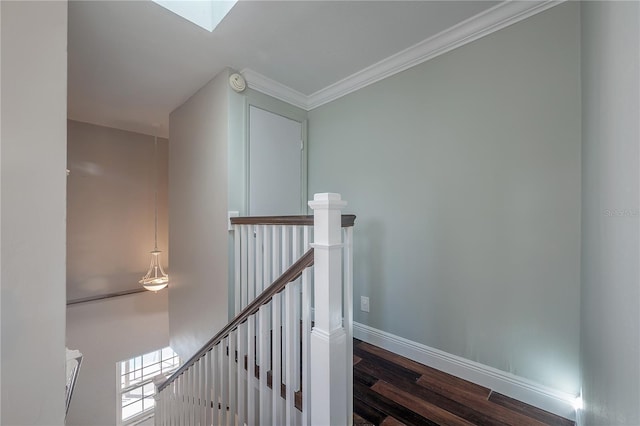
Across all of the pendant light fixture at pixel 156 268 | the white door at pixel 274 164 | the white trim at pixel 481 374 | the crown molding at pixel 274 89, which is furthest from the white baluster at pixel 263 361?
the pendant light fixture at pixel 156 268

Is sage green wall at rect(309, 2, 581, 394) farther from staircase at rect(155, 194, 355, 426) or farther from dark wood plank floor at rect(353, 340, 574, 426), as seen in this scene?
staircase at rect(155, 194, 355, 426)

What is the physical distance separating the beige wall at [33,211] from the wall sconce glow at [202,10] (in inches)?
22.5

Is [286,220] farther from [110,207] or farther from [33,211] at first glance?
[110,207]

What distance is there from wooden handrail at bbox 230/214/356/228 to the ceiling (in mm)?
1299

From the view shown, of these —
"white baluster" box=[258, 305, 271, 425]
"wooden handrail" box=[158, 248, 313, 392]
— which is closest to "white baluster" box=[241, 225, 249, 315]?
"wooden handrail" box=[158, 248, 313, 392]

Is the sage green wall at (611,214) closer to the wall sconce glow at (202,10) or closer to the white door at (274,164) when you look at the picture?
the wall sconce glow at (202,10)

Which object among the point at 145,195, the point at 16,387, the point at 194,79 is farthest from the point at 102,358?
the point at 194,79

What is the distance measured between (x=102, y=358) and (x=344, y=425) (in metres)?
3.78

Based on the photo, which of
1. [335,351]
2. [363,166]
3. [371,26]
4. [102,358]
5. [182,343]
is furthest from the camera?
[102,358]

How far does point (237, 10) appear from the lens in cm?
164

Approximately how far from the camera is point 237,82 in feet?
→ 7.44

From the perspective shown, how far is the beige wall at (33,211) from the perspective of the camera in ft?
3.78

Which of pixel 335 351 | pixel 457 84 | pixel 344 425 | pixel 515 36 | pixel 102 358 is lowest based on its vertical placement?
pixel 102 358

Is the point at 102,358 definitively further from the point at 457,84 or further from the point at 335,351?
the point at 457,84
